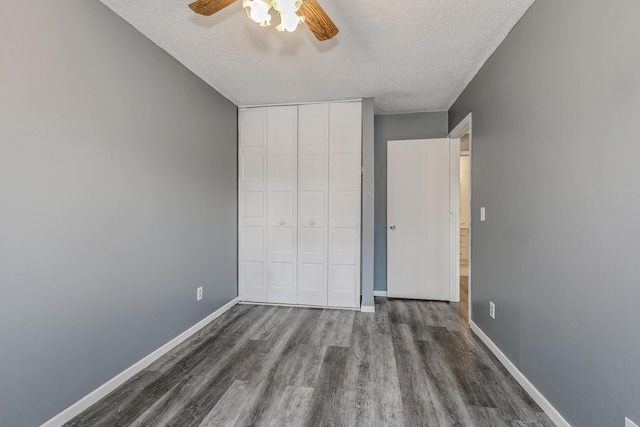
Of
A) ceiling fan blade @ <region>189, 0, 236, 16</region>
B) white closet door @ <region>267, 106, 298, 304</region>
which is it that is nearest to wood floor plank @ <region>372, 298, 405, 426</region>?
white closet door @ <region>267, 106, 298, 304</region>

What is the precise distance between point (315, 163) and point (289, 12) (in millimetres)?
1906

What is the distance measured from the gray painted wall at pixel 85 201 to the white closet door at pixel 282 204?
3.17ft

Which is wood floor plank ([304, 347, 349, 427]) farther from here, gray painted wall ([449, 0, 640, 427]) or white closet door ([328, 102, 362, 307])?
gray painted wall ([449, 0, 640, 427])

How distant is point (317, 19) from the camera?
143 cm

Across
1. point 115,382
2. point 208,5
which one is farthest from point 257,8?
point 115,382

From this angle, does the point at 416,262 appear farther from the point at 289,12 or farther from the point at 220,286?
the point at 289,12

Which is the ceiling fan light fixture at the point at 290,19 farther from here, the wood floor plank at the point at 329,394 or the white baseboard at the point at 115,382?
the white baseboard at the point at 115,382

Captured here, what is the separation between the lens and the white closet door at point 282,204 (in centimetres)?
323

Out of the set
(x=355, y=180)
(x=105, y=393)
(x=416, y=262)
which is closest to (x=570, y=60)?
(x=355, y=180)

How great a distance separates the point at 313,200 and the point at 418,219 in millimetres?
1383

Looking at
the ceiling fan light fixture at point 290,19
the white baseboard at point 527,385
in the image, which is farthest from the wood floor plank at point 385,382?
the ceiling fan light fixture at point 290,19

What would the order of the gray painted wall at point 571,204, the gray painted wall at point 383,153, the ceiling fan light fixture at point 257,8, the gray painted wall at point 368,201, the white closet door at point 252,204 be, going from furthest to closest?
the gray painted wall at point 383,153 → the white closet door at point 252,204 → the gray painted wall at point 368,201 → the ceiling fan light fixture at point 257,8 → the gray painted wall at point 571,204

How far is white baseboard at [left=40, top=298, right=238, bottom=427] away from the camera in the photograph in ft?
4.82

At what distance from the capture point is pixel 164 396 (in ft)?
5.58
